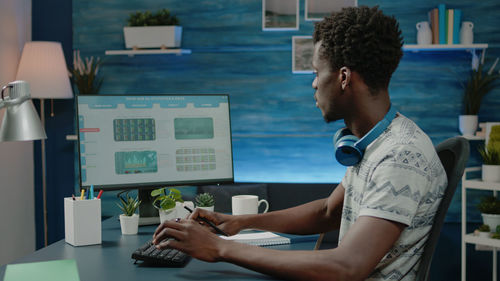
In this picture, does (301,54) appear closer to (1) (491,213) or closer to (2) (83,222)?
(1) (491,213)

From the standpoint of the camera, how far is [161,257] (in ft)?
4.25

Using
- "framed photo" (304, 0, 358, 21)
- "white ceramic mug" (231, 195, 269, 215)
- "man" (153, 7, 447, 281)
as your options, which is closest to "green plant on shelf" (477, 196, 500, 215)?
"framed photo" (304, 0, 358, 21)

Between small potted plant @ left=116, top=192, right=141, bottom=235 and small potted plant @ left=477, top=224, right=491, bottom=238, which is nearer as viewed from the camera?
small potted plant @ left=116, top=192, right=141, bottom=235

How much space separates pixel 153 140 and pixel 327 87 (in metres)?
0.82

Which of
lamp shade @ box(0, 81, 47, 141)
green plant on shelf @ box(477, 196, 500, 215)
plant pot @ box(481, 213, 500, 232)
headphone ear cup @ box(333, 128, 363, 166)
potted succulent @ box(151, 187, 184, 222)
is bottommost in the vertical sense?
plant pot @ box(481, 213, 500, 232)

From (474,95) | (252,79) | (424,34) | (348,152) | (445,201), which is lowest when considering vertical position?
(445,201)

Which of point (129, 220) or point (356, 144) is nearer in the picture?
point (356, 144)

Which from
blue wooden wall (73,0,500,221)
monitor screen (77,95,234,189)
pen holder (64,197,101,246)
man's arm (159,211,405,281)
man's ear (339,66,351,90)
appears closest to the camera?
man's arm (159,211,405,281)

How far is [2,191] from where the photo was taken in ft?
11.4

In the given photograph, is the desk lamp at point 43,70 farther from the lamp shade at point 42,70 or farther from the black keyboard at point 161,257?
the black keyboard at point 161,257

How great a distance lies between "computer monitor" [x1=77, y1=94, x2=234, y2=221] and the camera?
5.87 ft

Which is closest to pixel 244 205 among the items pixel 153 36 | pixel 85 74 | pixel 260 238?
pixel 260 238

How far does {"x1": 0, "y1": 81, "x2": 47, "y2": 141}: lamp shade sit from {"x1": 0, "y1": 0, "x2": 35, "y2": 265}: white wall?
2361 millimetres

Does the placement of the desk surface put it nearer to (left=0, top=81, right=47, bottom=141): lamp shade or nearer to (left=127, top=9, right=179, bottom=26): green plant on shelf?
(left=0, top=81, right=47, bottom=141): lamp shade
